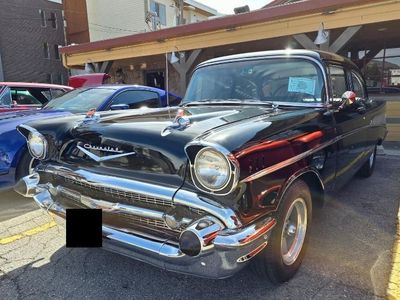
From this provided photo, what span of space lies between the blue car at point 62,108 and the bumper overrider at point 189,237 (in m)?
2.21

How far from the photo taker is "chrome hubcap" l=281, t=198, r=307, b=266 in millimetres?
2480

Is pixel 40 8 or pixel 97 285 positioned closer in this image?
pixel 97 285

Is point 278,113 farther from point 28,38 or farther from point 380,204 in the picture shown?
point 28,38

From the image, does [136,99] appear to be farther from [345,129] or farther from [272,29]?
[272,29]

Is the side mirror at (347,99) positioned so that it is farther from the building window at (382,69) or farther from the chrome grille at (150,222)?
the building window at (382,69)

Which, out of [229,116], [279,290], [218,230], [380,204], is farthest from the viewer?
[380,204]

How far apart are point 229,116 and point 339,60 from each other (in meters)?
1.82

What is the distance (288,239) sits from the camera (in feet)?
8.37

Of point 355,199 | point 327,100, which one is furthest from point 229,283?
point 355,199

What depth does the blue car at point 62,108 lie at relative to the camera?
4.02 metres

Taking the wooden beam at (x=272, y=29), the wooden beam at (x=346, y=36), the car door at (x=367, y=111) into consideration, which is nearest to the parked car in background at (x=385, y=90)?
the wooden beam at (x=346, y=36)

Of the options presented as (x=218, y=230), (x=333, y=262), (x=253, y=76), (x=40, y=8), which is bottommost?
(x=333, y=262)

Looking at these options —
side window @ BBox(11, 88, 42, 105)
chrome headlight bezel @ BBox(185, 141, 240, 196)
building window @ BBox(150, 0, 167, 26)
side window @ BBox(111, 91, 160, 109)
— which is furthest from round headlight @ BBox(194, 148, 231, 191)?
building window @ BBox(150, 0, 167, 26)

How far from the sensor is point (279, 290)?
7.74 ft
